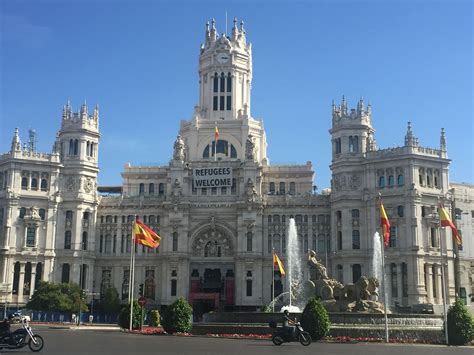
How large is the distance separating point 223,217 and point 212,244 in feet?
16.7

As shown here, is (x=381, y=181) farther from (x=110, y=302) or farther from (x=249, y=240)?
(x=110, y=302)

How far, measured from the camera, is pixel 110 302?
107m

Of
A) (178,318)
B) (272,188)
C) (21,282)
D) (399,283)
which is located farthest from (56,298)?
(399,283)

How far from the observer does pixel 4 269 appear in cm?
10400

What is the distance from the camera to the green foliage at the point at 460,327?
48.7 m

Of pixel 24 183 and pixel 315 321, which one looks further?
pixel 24 183

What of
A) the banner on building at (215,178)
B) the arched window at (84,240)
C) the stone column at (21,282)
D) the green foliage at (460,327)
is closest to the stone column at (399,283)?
the banner on building at (215,178)

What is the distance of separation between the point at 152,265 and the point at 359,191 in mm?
36242

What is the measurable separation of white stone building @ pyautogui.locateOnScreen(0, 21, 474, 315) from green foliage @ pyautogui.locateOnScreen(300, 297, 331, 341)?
54394mm

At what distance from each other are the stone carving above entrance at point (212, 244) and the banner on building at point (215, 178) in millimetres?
7589

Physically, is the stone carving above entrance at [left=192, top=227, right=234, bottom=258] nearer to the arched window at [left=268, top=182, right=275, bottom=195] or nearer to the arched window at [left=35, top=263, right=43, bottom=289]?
the arched window at [left=268, top=182, right=275, bottom=195]

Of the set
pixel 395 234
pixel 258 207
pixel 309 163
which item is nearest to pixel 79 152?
pixel 258 207

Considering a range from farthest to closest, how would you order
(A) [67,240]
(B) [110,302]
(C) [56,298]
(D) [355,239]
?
1. (A) [67,240]
2. (B) [110,302]
3. (D) [355,239]
4. (C) [56,298]

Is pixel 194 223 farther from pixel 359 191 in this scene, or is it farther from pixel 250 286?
pixel 359 191
